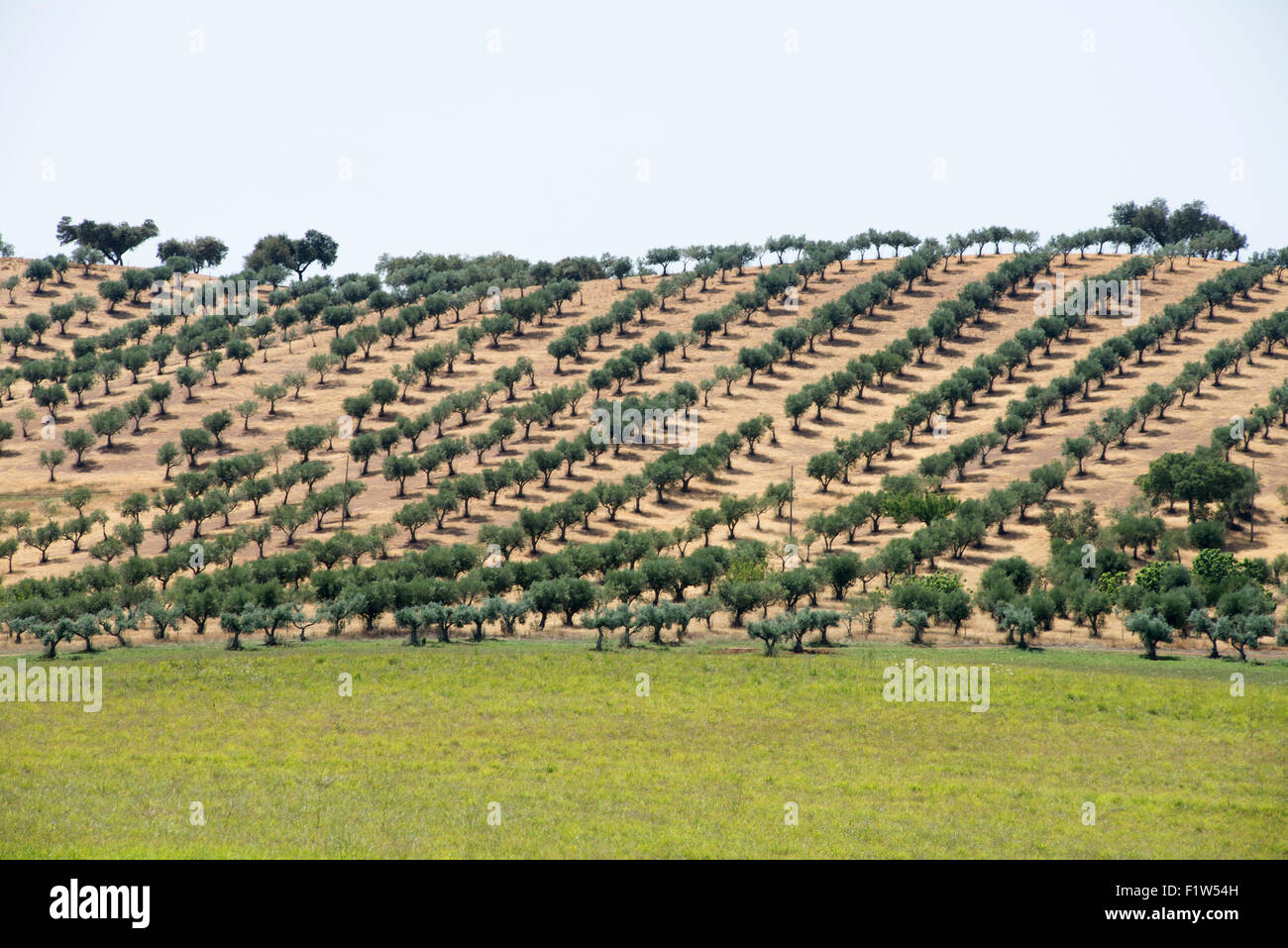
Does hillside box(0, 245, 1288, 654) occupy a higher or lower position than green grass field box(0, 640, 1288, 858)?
higher

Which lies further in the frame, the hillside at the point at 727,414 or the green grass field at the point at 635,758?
the hillside at the point at 727,414

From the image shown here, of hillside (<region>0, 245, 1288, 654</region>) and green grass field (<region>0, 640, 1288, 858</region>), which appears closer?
green grass field (<region>0, 640, 1288, 858</region>)

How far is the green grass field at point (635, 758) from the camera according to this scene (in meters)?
33.3

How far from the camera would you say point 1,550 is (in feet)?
324

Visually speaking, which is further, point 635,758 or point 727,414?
point 727,414

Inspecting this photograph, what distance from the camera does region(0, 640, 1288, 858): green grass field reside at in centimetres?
3328

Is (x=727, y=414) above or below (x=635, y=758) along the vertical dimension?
above

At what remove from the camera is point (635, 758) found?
1807 inches

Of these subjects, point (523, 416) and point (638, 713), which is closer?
point (638, 713)

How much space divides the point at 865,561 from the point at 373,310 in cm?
12648

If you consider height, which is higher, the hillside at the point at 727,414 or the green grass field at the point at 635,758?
the hillside at the point at 727,414

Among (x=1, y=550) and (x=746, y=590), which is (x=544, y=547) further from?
(x=1, y=550)

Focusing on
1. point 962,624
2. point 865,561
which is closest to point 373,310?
point 865,561

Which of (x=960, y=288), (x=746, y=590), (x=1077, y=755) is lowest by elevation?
(x=1077, y=755)
